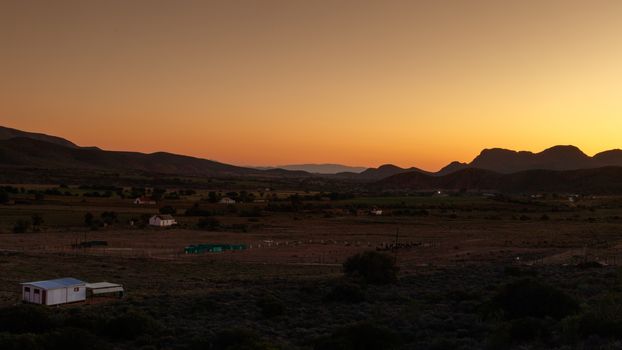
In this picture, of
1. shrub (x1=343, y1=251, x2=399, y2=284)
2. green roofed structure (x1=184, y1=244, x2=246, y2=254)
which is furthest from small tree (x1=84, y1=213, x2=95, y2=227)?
shrub (x1=343, y1=251, x2=399, y2=284)

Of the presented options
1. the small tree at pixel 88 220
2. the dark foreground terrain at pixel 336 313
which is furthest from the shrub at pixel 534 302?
the small tree at pixel 88 220

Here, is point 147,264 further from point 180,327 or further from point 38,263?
point 180,327

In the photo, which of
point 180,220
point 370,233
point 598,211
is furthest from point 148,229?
point 598,211

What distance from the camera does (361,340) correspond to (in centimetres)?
1561

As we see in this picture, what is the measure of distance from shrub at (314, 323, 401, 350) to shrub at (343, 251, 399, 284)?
13.9m

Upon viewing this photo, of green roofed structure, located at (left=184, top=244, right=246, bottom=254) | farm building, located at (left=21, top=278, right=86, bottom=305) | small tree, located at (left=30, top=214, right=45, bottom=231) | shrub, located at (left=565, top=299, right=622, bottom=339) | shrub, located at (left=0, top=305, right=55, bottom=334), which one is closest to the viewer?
shrub, located at (left=565, top=299, right=622, bottom=339)

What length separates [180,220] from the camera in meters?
81.1

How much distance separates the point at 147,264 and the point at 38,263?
24.9 ft

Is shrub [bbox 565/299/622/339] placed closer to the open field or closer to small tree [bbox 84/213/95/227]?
the open field

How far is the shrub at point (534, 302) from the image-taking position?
1880cm

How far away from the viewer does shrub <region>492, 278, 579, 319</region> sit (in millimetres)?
18797

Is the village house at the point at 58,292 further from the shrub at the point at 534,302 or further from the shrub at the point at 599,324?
the shrub at the point at 599,324

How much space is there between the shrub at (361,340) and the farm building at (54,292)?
14952 mm

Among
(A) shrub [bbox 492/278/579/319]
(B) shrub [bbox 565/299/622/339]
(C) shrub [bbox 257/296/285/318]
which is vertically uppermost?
(B) shrub [bbox 565/299/622/339]
